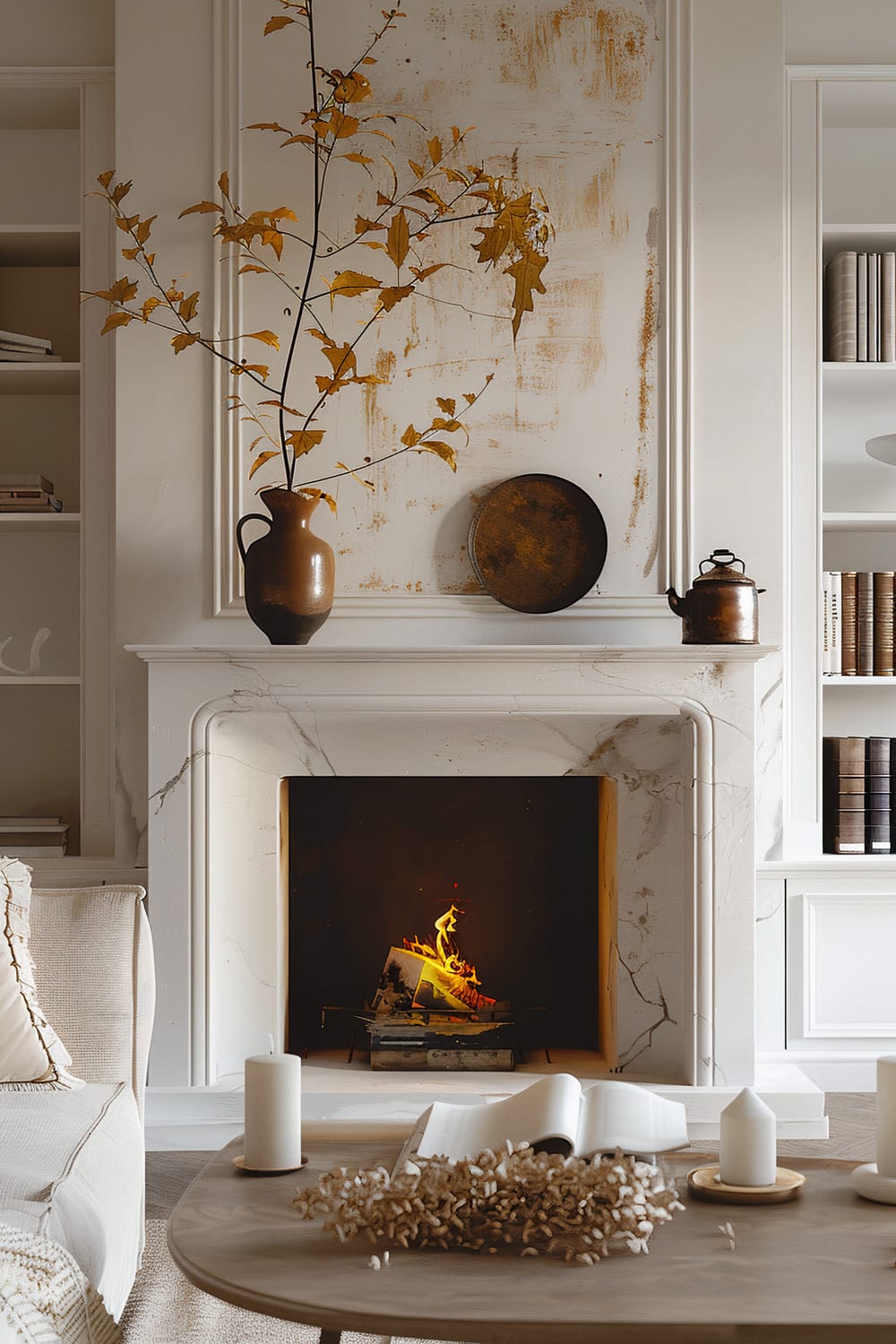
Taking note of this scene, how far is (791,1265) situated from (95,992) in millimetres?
1245

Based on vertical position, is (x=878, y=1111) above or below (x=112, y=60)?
below

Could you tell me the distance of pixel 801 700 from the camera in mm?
3318

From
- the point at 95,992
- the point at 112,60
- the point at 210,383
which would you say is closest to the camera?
the point at 95,992

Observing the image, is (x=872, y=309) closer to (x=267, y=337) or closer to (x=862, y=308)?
(x=862, y=308)

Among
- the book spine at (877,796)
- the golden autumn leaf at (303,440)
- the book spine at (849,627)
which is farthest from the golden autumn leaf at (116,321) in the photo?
the book spine at (877,796)

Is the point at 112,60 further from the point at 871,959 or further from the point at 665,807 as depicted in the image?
the point at 871,959

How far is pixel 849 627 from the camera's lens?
334 cm

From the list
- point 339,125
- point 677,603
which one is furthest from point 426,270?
point 677,603

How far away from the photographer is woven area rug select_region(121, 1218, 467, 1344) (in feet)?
6.65

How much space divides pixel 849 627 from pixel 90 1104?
2.34m

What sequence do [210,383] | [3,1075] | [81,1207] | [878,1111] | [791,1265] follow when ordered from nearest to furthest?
[791,1265], [878,1111], [81,1207], [3,1075], [210,383]

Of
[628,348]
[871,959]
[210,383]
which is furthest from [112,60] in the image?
[871,959]

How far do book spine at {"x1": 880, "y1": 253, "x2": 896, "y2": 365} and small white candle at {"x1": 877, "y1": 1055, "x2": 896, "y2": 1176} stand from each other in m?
2.47

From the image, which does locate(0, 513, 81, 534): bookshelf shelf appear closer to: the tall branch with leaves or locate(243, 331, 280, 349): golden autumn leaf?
the tall branch with leaves
